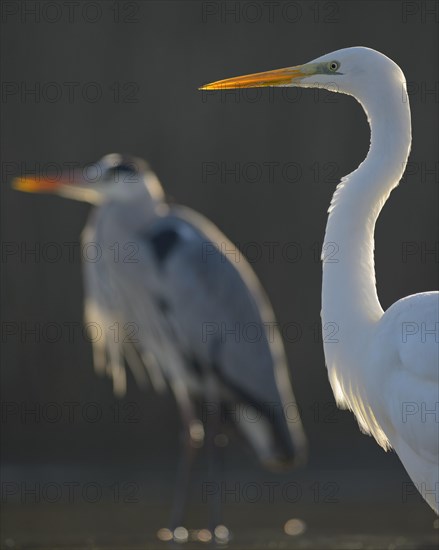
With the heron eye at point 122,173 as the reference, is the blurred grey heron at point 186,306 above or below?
below

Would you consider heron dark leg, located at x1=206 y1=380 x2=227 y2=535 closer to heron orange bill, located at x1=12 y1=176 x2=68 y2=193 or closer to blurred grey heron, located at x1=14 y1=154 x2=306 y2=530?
blurred grey heron, located at x1=14 y1=154 x2=306 y2=530

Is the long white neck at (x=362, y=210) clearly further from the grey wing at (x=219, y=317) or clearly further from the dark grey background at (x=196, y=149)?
the dark grey background at (x=196, y=149)

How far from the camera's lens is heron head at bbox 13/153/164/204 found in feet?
21.1

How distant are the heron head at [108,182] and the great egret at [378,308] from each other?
9.21 ft

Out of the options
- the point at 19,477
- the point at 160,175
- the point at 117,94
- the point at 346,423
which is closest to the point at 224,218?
the point at 160,175

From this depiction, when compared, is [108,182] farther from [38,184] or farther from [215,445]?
[215,445]

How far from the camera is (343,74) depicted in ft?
12.1

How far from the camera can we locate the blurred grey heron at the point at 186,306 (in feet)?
20.1

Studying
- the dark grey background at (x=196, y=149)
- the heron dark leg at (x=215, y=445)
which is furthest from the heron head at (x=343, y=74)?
the dark grey background at (x=196, y=149)

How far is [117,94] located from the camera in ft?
24.8

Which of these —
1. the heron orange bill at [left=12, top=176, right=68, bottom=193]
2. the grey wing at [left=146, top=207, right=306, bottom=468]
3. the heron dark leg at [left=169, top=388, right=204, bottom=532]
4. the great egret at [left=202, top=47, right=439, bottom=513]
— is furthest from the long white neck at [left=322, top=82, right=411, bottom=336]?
the heron orange bill at [left=12, top=176, right=68, bottom=193]

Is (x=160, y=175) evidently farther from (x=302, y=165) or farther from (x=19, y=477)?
(x=19, y=477)

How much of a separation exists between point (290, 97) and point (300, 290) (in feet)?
3.90

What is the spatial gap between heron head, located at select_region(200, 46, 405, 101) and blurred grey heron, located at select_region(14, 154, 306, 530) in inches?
92.3
